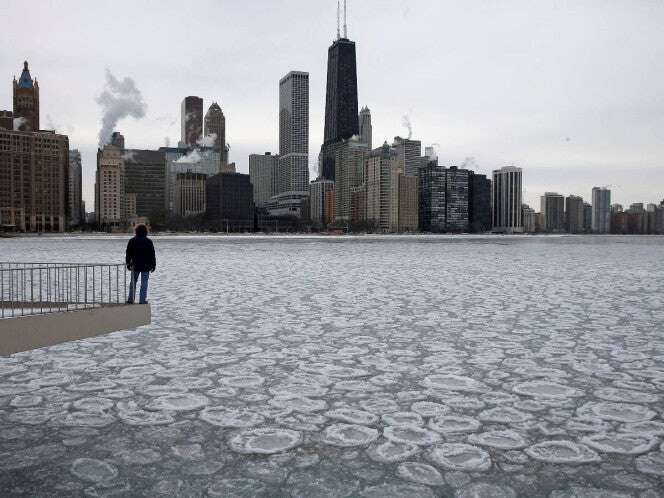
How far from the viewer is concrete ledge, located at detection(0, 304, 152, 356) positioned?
10.9 metres

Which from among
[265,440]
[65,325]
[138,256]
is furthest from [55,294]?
[265,440]

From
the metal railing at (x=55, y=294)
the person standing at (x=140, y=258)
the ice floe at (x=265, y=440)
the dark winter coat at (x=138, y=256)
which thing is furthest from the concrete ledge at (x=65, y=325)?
the ice floe at (x=265, y=440)

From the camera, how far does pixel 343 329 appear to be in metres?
13.5

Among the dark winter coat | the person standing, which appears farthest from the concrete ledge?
the dark winter coat

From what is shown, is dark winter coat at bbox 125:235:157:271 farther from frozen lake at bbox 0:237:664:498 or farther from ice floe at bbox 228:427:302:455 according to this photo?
ice floe at bbox 228:427:302:455

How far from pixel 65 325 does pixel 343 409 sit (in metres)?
6.94

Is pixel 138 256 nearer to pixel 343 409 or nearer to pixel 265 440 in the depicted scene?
pixel 343 409

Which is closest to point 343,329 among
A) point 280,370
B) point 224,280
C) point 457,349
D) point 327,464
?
point 457,349

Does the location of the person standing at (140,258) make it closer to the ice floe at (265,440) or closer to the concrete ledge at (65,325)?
the concrete ledge at (65,325)

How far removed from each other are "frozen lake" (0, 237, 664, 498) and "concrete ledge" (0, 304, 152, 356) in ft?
1.08

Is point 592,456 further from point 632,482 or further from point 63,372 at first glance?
point 63,372

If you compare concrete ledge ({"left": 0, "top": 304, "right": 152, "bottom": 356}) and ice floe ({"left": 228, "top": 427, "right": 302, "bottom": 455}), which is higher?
concrete ledge ({"left": 0, "top": 304, "right": 152, "bottom": 356})

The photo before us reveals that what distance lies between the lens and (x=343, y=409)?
7.67 metres

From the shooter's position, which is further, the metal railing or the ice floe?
the metal railing
